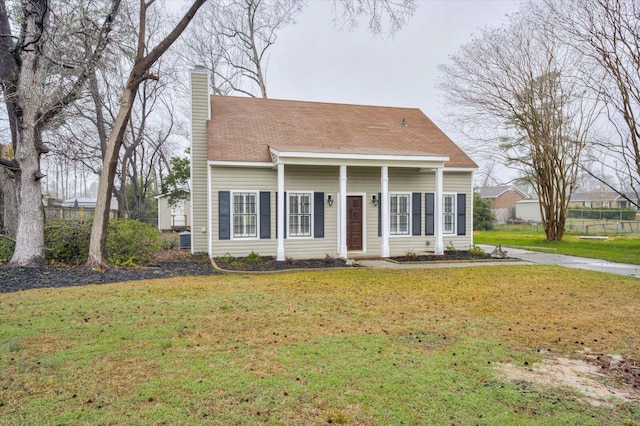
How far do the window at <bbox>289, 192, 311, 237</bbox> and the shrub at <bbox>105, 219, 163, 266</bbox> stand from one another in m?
4.05

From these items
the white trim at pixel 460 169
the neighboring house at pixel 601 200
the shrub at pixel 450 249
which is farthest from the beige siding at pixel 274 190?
the neighboring house at pixel 601 200

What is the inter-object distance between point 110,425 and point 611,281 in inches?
393

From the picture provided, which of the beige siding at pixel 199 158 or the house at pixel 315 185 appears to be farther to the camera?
the beige siding at pixel 199 158

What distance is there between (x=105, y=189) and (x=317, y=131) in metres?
7.17

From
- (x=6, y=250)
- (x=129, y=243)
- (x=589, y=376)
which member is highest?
(x=129, y=243)

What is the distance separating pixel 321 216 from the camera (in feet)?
42.4

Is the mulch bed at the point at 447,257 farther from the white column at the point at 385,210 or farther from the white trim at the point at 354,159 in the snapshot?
the white trim at the point at 354,159

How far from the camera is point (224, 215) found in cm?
1201

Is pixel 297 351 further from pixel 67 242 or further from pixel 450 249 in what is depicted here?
pixel 450 249

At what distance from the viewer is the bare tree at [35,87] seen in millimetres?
9320

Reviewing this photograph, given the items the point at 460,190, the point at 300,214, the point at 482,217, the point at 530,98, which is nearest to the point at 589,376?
the point at 300,214

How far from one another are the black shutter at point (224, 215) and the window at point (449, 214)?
7.45 meters

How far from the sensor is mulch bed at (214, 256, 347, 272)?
10.4m

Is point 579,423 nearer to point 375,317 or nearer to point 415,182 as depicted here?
point 375,317
